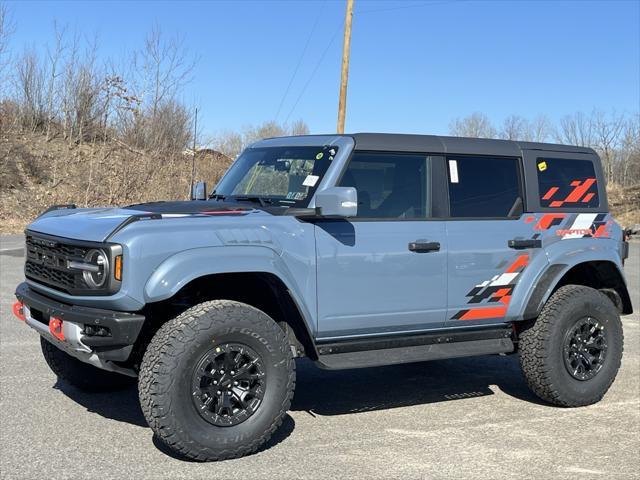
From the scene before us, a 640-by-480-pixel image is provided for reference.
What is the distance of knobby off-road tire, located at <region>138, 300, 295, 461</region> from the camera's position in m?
4.06

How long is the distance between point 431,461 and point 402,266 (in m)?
1.30

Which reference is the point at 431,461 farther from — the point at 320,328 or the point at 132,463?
the point at 132,463

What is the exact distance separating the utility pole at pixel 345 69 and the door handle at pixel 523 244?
14.2 m

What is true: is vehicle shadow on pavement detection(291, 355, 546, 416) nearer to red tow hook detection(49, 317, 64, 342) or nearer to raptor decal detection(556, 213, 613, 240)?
raptor decal detection(556, 213, 613, 240)

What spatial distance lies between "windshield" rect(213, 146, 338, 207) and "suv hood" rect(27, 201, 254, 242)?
29cm

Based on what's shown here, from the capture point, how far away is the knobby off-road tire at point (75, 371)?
5.38 metres

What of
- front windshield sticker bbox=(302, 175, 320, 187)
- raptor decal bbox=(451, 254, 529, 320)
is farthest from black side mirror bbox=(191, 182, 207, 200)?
raptor decal bbox=(451, 254, 529, 320)

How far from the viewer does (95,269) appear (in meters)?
4.10

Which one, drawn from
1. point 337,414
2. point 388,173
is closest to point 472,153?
point 388,173

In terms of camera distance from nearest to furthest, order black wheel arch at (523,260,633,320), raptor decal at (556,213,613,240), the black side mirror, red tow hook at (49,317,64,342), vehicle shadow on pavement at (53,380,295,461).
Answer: red tow hook at (49,317,64,342)
vehicle shadow on pavement at (53,380,295,461)
black wheel arch at (523,260,633,320)
raptor decal at (556,213,613,240)
the black side mirror

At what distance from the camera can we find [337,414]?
17.3 ft

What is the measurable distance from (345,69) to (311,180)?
610 inches

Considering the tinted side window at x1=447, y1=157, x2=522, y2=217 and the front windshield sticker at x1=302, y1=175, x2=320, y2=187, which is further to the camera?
the tinted side window at x1=447, y1=157, x2=522, y2=217

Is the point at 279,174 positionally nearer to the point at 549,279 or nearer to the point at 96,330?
the point at 96,330
